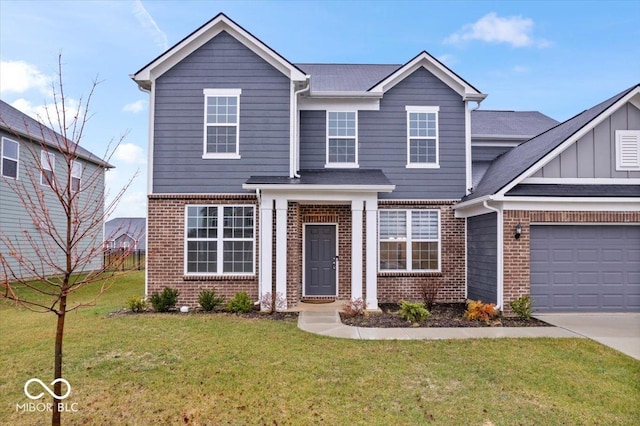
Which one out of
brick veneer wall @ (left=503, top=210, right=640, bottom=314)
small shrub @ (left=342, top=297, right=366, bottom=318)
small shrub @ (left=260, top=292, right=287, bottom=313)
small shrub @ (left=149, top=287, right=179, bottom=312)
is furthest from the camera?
small shrub @ (left=149, top=287, right=179, bottom=312)

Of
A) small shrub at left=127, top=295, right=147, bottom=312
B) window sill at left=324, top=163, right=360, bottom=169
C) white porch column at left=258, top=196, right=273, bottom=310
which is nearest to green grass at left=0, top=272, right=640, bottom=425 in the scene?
small shrub at left=127, top=295, right=147, bottom=312

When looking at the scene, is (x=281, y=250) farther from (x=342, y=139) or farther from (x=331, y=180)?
(x=342, y=139)

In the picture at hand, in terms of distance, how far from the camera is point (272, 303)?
9.78m

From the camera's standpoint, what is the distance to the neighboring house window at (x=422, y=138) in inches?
460

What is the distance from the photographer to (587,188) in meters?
9.59

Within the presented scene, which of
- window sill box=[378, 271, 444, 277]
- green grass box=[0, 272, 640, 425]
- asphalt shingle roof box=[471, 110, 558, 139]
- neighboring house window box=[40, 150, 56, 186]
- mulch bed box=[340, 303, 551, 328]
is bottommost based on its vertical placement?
mulch bed box=[340, 303, 551, 328]

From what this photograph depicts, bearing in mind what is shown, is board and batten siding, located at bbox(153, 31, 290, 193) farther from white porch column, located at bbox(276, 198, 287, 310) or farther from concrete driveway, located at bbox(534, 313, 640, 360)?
concrete driveway, located at bbox(534, 313, 640, 360)

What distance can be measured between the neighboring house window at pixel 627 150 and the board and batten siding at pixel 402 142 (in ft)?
12.1

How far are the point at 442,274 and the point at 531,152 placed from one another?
4072mm

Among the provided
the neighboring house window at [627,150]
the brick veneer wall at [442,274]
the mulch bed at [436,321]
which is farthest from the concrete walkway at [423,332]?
the neighboring house window at [627,150]

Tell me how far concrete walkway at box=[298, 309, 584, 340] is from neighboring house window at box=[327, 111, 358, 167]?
5048 mm

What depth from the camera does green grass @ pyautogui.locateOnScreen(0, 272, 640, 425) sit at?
432 centimetres

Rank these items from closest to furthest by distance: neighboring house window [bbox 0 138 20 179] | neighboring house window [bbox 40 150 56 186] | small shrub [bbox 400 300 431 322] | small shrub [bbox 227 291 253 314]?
neighboring house window [bbox 40 150 56 186] < small shrub [bbox 400 300 431 322] < small shrub [bbox 227 291 253 314] < neighboring house window [bbox 0 138 20 179]

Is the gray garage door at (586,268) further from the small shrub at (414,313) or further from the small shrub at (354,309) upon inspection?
the small shrub at (354,309)
